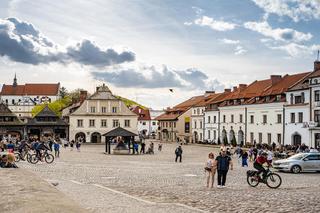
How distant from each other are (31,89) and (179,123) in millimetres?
80763

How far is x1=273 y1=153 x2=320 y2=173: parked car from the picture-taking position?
3241cm

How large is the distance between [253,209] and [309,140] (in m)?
46.0

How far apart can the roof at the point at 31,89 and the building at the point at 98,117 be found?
275 ft

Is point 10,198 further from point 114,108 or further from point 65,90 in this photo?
point 65,90

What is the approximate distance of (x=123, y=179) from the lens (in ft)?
85.5

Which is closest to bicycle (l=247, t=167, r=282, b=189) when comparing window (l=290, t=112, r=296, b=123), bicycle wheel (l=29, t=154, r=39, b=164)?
bicycle wheel (l=29, t=154, r=39, b=164)

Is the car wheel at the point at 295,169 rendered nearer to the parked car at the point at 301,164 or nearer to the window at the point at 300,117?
the parked car at the point at 301,164

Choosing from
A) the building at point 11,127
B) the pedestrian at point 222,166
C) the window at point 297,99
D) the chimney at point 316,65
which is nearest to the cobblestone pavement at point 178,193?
the pedestrian at point 222,166

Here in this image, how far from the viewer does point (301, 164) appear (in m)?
32.6

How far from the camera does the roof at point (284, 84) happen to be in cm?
6879

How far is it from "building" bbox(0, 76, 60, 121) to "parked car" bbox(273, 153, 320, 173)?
461 ft

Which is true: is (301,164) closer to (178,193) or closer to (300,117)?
(178,193)

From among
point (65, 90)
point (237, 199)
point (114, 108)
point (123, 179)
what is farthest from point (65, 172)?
point (65, 90)

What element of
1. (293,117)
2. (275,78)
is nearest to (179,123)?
(275,78)
